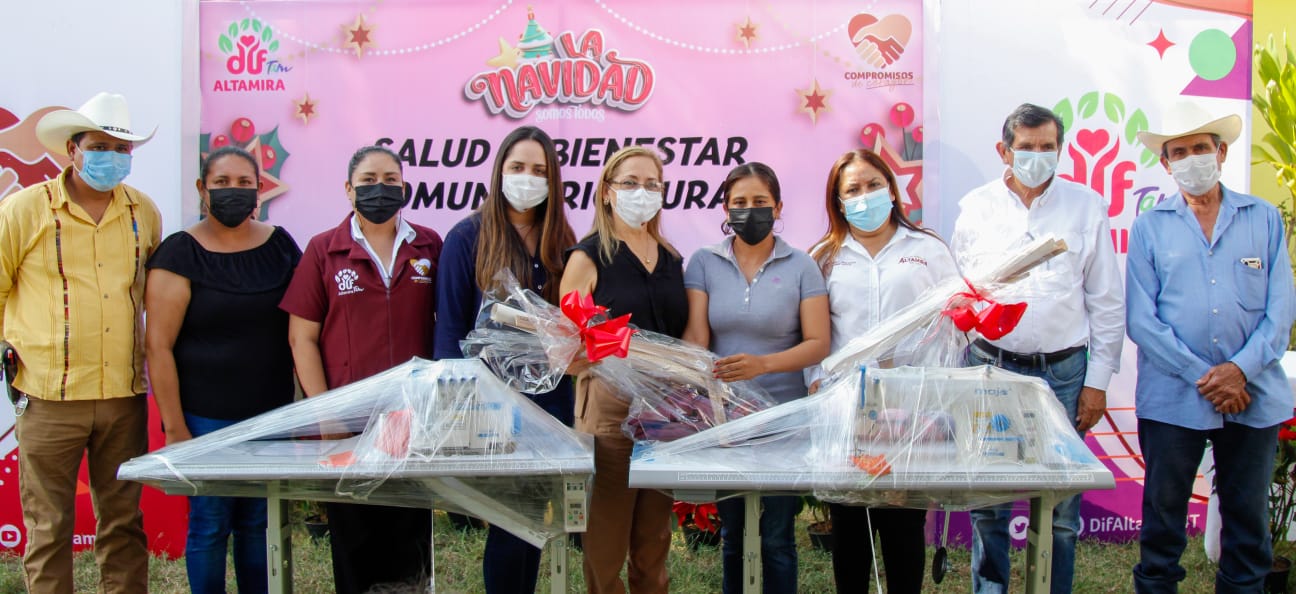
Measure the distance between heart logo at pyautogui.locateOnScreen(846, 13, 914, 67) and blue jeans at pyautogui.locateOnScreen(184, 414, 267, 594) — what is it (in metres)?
3.16

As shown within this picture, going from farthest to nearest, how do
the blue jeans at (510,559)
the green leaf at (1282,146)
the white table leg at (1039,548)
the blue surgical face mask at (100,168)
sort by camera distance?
1. the green leaf at (1282,146)
2. the blue surgical face mask at (100,168)
3. the blue jeans at (510,559)
4. the white table leg at (1039,548)

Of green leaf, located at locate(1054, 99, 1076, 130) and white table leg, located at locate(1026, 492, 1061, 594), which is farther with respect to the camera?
green leaf, located at locate(1054, 99, 1076, 130)

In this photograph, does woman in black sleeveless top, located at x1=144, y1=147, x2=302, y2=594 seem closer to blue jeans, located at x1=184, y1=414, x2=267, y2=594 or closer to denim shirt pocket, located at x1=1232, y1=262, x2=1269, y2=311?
blue jeans, located at x1=184, y1=414, x2=267, y2=594

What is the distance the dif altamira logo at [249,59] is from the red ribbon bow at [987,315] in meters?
3.33

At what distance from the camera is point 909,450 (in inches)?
110

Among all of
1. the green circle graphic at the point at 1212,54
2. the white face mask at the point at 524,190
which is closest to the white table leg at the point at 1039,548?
the white face mask at the point at 524,190

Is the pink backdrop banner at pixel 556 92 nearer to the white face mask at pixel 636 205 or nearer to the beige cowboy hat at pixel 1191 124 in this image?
the beige cowboy hat at pixel 1191 124

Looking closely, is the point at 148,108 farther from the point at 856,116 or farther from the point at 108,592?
the point at 856,116

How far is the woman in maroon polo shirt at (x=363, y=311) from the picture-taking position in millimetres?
3354

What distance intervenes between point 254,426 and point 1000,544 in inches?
106

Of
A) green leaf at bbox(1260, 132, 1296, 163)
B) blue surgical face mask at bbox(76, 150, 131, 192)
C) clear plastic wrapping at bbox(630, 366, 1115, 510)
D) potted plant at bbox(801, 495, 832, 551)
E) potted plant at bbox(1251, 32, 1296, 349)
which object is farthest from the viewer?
green leaf at bbox(1260, 132, 1296, 163)

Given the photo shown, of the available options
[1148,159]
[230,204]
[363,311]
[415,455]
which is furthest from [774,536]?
[1148,159]

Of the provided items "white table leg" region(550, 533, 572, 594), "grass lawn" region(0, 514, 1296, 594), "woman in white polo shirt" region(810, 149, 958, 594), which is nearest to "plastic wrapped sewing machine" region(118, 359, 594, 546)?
"white table leg" region(550, 533, 572, 594)

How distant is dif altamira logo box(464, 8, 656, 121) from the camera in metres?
4.64
